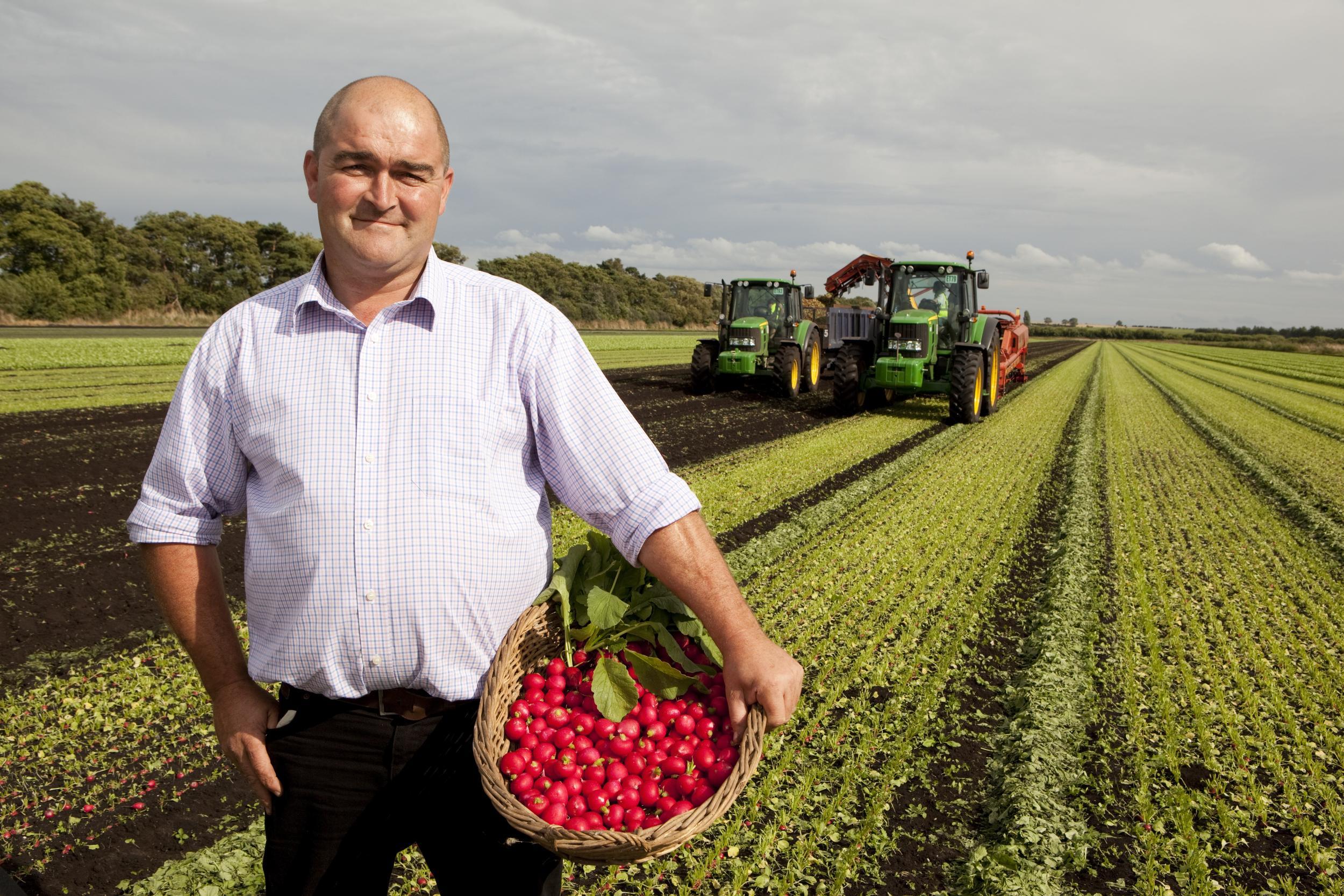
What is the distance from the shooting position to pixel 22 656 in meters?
4.64

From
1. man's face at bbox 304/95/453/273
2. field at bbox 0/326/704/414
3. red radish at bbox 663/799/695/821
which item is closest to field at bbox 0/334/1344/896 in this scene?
red radish at bbox 663/799/695/821

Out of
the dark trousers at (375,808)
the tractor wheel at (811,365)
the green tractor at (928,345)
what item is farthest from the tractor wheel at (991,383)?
the dark trousers at (375,808)

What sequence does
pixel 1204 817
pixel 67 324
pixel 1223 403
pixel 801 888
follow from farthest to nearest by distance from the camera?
1. pixel 67 324
2. pixel 1223 403
3. pixel 1204 817
4. pixel 801 888

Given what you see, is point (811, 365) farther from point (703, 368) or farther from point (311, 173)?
point (311, 173)

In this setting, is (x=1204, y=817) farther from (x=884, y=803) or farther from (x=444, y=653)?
(x=444, y=653)

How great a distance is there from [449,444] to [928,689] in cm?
377

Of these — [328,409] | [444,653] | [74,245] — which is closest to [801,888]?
[444,653]

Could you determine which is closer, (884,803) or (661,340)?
(884,803)

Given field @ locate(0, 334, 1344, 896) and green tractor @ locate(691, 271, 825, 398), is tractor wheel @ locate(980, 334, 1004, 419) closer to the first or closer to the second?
green tractor @ locate(691, 271, 825, 398)

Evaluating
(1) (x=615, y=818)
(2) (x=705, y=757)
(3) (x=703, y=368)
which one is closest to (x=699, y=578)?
(2) (x=705, y=757)

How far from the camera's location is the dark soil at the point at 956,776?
3.17 m

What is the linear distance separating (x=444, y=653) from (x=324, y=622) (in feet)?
0.75

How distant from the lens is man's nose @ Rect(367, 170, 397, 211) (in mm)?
1569

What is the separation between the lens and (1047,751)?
3957mm
